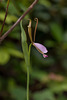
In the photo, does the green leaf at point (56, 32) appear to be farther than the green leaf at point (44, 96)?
Yes

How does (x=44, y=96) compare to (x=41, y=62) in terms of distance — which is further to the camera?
(x=41, y=62)

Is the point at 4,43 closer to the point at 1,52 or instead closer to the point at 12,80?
the point at 1,52

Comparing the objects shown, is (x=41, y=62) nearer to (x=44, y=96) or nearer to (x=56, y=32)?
(x=56, y=32)

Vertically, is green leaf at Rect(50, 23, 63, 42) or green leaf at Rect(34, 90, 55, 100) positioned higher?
green leaf at Rect(50, 23, 63, 42)

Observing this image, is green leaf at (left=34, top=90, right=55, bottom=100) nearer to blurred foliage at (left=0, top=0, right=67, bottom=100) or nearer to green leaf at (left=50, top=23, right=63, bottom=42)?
blurred foliage at (left=0, top=0, right=67, bottom=100)

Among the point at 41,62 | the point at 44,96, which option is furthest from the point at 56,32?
the point at 44,96

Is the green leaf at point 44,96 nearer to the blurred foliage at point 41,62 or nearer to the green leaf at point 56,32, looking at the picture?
the blurred foliage at point 41,62

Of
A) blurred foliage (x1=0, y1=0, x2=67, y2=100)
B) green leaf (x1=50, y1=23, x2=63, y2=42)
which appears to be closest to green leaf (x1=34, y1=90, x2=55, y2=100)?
blurred foliage (x1=0, y1=0, x2=67, y2=100)

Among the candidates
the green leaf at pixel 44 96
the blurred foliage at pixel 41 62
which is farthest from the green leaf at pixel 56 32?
the green leaf at pixel 44 96
